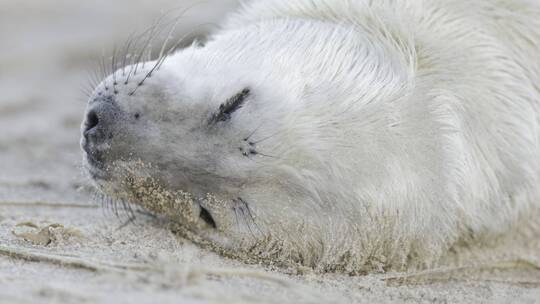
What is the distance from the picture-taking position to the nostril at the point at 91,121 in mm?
2578

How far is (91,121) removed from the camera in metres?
2.59

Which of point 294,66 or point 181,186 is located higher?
point 294,66


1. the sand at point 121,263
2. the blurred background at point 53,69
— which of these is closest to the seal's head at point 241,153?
the sand at point 121,263

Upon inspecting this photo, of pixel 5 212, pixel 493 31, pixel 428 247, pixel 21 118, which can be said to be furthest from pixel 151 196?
pixel 21 118

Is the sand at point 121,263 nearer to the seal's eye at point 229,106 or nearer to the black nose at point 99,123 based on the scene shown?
the black nose at point 99,123

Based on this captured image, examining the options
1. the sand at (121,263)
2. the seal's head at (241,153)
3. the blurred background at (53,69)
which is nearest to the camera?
the sand at (121,263)

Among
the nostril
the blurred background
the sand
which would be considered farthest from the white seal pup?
the blurred background

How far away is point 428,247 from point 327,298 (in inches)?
26.1

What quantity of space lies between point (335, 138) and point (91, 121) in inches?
29.5

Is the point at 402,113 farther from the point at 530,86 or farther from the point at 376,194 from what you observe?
the point at 530,86

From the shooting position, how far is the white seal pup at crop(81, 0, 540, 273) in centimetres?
252

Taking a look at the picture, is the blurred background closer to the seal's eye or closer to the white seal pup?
the white seal pup

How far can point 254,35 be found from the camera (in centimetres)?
295

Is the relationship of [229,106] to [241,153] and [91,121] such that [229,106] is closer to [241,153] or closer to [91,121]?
[241,153]
